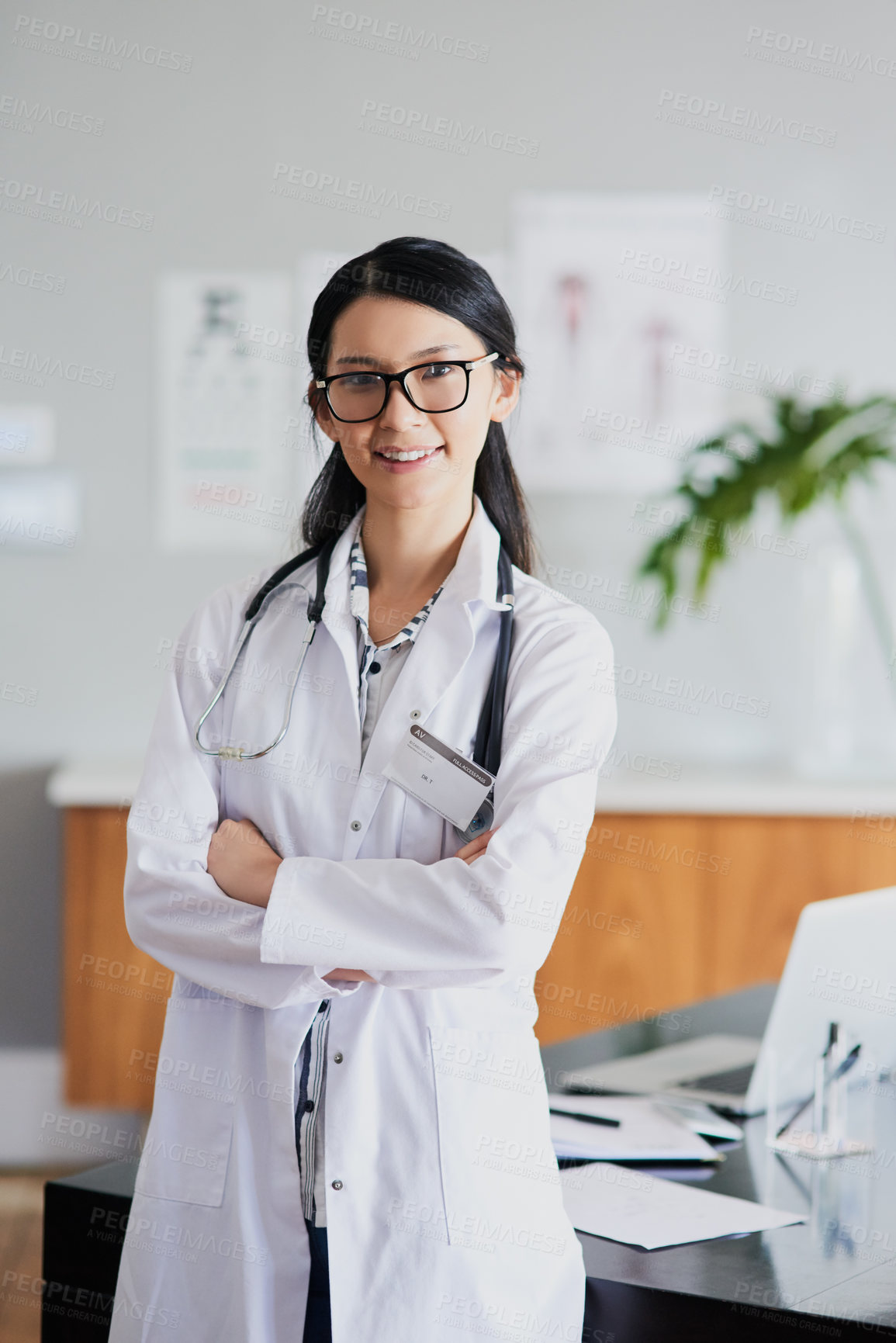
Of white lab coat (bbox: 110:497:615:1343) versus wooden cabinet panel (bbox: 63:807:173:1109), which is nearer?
white lab coat (bbox: 110:497:615:1343)

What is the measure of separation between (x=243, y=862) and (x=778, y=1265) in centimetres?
76

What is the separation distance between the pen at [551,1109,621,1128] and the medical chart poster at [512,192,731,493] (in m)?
2.17

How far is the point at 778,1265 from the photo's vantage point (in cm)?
151

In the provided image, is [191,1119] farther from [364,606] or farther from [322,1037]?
[364,606]

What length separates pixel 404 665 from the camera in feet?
5.06

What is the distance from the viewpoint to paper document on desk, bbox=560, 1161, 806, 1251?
1.58 m

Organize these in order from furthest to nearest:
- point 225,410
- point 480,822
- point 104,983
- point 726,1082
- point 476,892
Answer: point 225,410
point 104,983
point 726,1082
point 480,822
point 476,892

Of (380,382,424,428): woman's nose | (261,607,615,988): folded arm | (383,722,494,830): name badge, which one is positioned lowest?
(261,607,615,988): folded arm

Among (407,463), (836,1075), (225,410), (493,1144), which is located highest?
(225,410)

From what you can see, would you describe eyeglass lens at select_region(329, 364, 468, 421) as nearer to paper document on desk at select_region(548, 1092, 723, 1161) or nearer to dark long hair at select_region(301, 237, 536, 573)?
dark long hair at select_region(301, 237, 536, 573)

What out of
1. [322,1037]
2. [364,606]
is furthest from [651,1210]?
[364,606]

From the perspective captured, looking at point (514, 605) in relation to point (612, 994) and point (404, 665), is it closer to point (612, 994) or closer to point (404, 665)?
point (404, 665)

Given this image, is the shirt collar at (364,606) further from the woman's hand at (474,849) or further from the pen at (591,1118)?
the pen at (591,1118)

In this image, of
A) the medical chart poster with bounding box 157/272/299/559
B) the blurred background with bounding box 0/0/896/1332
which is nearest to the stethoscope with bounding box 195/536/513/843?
the blurred background with bounding box 0/0/896/1332
